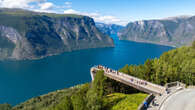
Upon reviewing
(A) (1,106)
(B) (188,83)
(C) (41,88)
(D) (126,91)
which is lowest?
(C) (41,88)

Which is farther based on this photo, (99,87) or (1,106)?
(1,106)

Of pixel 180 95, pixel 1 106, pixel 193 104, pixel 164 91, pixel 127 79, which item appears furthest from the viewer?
pixel 1 106

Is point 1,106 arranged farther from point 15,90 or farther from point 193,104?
point 193,104

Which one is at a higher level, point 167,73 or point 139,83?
point 167,73

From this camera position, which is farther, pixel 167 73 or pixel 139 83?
pixel 167 73

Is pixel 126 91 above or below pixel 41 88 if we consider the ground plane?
above

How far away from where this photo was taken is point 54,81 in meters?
190

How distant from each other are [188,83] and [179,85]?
12208 millimetres

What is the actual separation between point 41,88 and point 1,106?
71649 mm

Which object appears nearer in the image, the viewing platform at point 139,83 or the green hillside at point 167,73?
the viewing platform at point 139,83

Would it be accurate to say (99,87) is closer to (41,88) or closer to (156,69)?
(156,69)

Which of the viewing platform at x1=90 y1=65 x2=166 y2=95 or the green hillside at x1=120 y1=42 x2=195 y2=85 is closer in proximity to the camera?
the viewing platform at x1=90 y1=65 x2=166 y2=95

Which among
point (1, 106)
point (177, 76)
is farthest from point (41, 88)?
point (177, 76)

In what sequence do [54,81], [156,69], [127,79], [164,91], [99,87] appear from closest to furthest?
[164,91]
[99,87]
[127,79]
[156,69]
[54,81]
